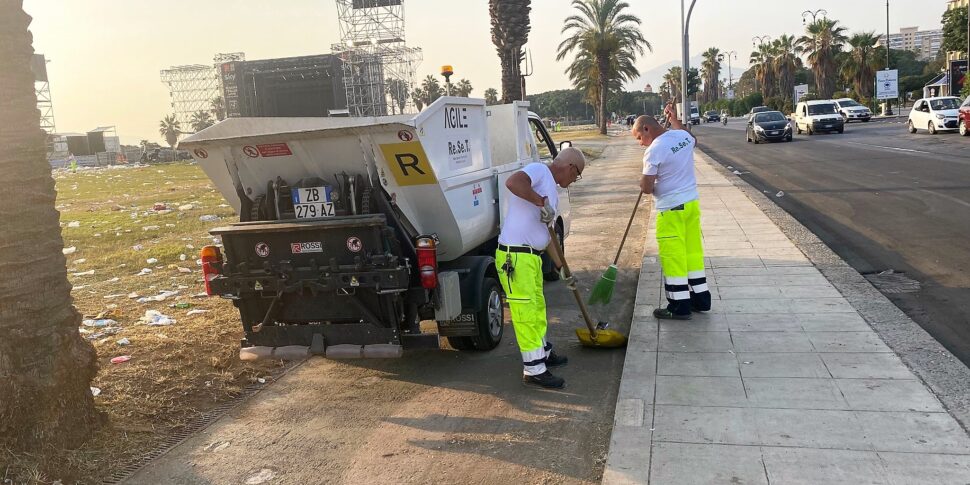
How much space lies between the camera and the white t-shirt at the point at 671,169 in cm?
605

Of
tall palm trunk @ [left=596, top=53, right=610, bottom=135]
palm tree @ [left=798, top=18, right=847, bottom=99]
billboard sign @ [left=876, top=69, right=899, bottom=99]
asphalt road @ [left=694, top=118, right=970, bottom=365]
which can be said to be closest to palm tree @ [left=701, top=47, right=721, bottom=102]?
palm tree @ [left=798, top=18, right=847, bottom=99]

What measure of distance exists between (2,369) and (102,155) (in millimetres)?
70806

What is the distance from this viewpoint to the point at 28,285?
4.02 metres

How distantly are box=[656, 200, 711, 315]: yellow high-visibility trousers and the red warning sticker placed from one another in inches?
123

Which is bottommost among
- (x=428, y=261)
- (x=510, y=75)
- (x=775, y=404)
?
(x=775, y=404)

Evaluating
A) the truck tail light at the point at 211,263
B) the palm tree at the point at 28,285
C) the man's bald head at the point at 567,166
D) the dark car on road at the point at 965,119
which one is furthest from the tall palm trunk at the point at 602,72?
the palm tree at the point at 28,285

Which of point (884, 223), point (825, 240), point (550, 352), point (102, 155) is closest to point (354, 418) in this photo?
point (550, 352)

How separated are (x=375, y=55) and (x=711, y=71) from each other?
87.1m

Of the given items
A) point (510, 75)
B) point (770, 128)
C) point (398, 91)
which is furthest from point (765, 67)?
point (510, 75)

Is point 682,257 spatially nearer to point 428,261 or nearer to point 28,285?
point 428,261

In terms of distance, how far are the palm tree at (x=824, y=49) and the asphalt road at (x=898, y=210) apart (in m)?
52.8

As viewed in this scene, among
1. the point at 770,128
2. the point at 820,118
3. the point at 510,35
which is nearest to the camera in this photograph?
the point at 510,35

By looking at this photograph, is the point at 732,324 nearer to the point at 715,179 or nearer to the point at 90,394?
the point at 90,394

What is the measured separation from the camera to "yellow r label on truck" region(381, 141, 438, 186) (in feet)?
16.6
